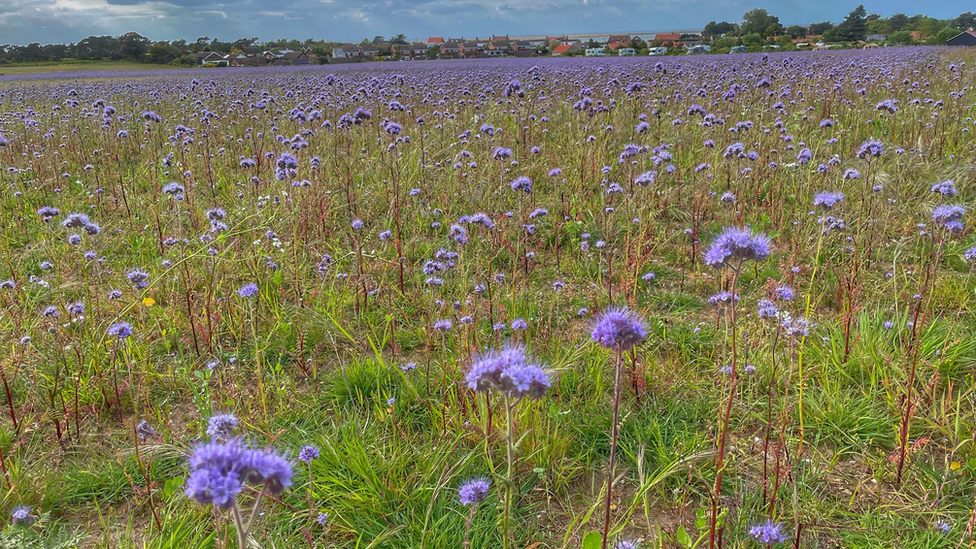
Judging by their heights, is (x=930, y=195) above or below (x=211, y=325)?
above

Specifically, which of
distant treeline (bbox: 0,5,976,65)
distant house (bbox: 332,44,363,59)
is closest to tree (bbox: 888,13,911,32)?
distant treeline (bbox: 0,5,976,65)

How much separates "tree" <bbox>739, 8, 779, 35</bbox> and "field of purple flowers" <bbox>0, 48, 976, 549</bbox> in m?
58.8

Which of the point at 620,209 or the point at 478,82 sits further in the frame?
the point at 478,82

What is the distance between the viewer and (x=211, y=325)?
3184 mm

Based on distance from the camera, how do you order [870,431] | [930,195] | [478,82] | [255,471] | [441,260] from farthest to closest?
[478,82], [930,195], [441,260], [870,431], [255,471]

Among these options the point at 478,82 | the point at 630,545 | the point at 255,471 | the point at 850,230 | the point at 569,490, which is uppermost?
the point at 478,82

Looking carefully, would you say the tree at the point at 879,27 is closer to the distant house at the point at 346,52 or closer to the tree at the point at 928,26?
the tree at the point at 928,26

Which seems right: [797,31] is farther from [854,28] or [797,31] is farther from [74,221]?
[74,221]

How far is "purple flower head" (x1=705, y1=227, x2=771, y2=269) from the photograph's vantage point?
151 cm

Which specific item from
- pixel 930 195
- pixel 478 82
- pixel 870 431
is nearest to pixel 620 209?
pixel 930 195

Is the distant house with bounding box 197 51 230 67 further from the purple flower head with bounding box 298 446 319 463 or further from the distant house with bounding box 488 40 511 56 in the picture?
the purple flower head with bounding box 298 446 319 463

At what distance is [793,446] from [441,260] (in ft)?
7.04

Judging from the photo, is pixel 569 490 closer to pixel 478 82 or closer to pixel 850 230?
pixel 850 230

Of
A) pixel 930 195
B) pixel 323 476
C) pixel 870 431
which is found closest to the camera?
pixel 323 476
